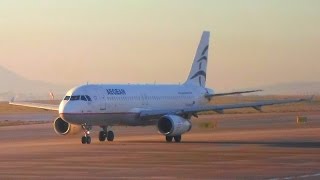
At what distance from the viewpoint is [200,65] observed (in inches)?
2120

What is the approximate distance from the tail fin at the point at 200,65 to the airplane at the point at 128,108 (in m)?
2.88

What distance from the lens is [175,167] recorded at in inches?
1066

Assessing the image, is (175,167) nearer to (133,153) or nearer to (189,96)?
(133,153)

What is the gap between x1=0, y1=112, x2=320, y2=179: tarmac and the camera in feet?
81.8

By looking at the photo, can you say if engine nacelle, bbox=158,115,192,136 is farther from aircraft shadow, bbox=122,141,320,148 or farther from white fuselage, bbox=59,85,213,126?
white fuselage, bbox=59,85,213,126

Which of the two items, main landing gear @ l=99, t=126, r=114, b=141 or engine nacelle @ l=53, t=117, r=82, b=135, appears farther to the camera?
engine nacelle @ l=53, t=117, r=82, b=135

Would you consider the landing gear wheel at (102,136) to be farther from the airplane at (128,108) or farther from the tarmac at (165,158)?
the tarmac at (165,158)

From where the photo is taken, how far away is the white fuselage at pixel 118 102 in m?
42.2

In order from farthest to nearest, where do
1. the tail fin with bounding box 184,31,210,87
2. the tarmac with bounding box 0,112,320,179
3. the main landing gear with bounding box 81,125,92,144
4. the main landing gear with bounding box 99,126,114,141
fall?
the tail fin with bounding box 184,31,210,87 → the main landing gear with bounding box 99,126,114,141 → the main landing gear with bounding box 81,125,92,144 → the tarmac with bounding box 0,112,320,179

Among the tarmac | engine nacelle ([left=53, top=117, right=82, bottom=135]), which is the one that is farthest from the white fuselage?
engine nacelle ([left=53, top=117, right=82, bottom=135])

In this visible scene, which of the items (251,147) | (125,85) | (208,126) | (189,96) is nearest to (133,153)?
(251,147)

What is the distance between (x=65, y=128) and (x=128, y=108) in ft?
11.3

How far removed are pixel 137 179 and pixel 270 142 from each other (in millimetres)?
18322

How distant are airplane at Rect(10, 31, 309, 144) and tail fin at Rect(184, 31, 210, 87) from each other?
2.88 m
